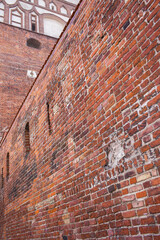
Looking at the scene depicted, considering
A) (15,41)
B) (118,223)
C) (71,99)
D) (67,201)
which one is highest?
(15,41)

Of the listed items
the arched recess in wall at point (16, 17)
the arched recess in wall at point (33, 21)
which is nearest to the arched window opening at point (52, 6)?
the arched recess in wall at point (33, 21)

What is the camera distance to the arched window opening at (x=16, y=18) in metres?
15.3

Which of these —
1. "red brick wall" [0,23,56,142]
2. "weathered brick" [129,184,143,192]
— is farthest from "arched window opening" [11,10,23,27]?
"weathered brick" [129,184,143,192]

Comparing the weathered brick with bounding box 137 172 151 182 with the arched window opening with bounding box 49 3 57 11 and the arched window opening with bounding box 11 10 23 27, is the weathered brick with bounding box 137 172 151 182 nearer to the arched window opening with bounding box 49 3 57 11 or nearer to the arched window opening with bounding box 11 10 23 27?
the arched window opening with bounding box 11 10 23 27

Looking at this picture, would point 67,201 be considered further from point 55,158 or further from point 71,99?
point 71,99

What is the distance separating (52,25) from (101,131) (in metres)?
15.3

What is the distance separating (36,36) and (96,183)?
1391 cm

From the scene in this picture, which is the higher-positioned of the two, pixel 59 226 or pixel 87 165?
pixel 87 165

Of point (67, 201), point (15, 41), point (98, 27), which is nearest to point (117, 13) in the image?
point (98, 27)

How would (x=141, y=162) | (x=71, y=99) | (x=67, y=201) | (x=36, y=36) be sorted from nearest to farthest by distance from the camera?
(x=141, y=162) < (x=67, y=201) < (x=71, y=99) < (x=36, y=36)

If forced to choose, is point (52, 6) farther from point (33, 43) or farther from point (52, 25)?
point (33, 43)

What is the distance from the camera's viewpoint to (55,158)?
4305 mm

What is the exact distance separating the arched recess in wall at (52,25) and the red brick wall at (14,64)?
99 cm

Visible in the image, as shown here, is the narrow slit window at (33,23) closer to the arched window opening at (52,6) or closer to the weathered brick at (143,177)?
the arched window opening at (52,6)
